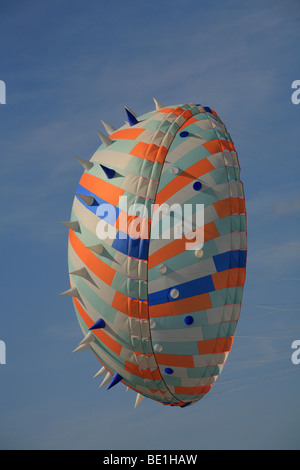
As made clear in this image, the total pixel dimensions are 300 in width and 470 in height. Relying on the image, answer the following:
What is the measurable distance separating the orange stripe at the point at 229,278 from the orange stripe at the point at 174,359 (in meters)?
2.69

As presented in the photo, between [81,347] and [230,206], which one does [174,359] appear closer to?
[81,347]

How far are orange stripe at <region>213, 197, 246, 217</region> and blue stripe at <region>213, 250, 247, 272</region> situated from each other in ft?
4.64

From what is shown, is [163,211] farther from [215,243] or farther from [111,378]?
[111,378]

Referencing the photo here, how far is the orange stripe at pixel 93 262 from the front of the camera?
3603cm

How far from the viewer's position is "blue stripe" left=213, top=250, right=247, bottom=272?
119 ft

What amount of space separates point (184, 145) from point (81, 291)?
6407 mm

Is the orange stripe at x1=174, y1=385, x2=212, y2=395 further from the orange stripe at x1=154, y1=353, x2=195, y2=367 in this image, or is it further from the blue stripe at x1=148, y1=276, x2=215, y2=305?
the blue stripe at x1=148, y1=276, x2=215, y2=305

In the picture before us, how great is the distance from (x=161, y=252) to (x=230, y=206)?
3.50m

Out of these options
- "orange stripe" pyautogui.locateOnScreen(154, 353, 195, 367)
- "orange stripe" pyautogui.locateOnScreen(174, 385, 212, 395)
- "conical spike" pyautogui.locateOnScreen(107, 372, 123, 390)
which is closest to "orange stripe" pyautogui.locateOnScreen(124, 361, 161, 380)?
"orange stripe" pyautogui.locateOnScreen(154, 353, 195, 367)

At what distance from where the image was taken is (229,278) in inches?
1454

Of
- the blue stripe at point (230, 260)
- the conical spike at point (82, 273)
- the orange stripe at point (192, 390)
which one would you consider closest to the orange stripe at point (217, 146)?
the blue stripe at point (230, 260)

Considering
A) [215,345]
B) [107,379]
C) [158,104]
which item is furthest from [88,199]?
[107,379]

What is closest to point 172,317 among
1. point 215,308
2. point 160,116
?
point 215,308

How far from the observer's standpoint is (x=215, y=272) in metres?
36.3
